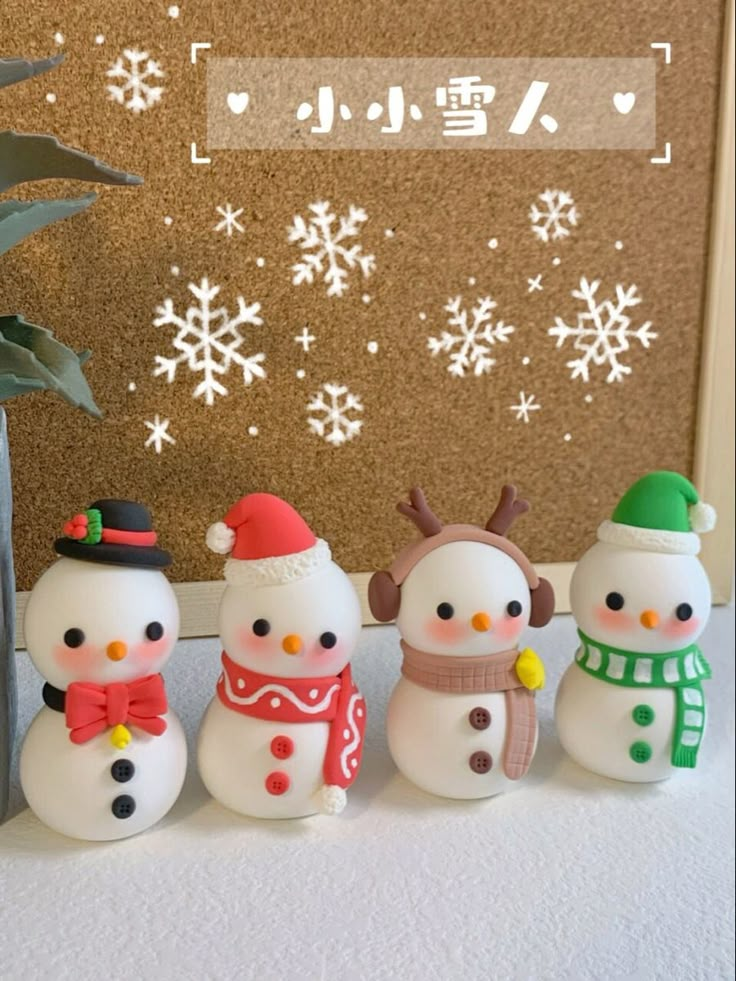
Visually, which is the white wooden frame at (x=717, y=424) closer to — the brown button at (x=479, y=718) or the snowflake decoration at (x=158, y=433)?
the snowflake decoration at (x=158, y=433)

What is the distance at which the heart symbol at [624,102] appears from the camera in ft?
3.18

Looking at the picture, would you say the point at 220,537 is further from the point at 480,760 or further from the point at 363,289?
the point at 363,289

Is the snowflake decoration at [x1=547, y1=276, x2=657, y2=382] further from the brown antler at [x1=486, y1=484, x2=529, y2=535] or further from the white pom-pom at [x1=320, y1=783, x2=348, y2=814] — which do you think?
the white pom-pom at [x1=320, y1=783, x2=348, y2=814]

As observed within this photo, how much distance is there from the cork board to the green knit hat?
0.28m

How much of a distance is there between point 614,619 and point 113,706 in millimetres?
376

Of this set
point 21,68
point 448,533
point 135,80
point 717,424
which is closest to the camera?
point 21,68

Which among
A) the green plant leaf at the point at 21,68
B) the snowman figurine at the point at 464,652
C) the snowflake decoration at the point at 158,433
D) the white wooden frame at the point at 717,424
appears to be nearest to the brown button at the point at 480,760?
the snowman figurine at the point at 464,652

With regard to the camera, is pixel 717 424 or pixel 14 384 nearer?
pixel 14 384

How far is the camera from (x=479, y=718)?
2.35ft

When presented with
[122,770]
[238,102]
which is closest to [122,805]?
[122,770]

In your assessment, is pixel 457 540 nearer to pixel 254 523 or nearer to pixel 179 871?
pixel 254 523

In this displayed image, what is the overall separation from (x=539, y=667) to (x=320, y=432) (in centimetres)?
37

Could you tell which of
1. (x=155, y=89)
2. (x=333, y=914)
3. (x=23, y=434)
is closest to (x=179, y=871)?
(x=333, y=914)

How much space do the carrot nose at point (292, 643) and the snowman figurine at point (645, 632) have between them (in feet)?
0.78
